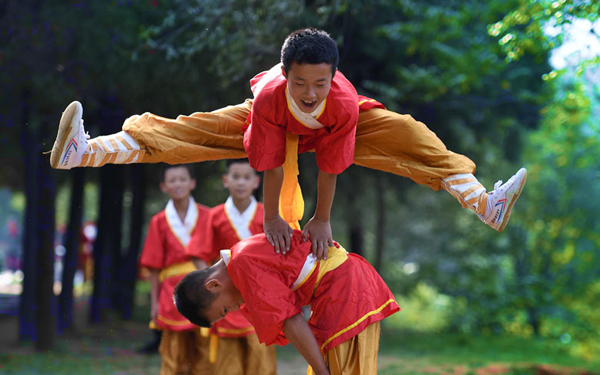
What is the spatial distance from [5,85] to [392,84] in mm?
5099

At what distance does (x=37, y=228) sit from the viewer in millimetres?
9133

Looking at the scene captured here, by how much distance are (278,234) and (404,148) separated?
3.21 ft

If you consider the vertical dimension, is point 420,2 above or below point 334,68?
above

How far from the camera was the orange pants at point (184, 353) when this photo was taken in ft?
18.5

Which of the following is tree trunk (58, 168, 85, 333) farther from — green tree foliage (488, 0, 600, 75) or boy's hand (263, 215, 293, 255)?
boy's hand (263, 215, 293, 255)

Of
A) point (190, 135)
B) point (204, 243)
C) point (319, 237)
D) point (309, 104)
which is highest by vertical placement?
point (309, 104)

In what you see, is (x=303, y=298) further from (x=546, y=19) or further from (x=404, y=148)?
(x=546, y=19)

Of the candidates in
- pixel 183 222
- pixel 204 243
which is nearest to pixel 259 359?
pixel 204 243

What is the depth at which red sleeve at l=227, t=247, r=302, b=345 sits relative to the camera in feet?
10.2

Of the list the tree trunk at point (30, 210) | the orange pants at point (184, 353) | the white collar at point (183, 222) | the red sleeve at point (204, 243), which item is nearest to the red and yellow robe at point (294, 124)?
the red sleeve at point (204, 243)

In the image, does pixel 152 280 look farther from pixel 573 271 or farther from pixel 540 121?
pixel 573 271

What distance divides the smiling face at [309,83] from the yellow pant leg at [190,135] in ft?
2.21

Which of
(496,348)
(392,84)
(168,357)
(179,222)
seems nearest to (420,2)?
(392,84)

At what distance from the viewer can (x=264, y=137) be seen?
3.50 m
